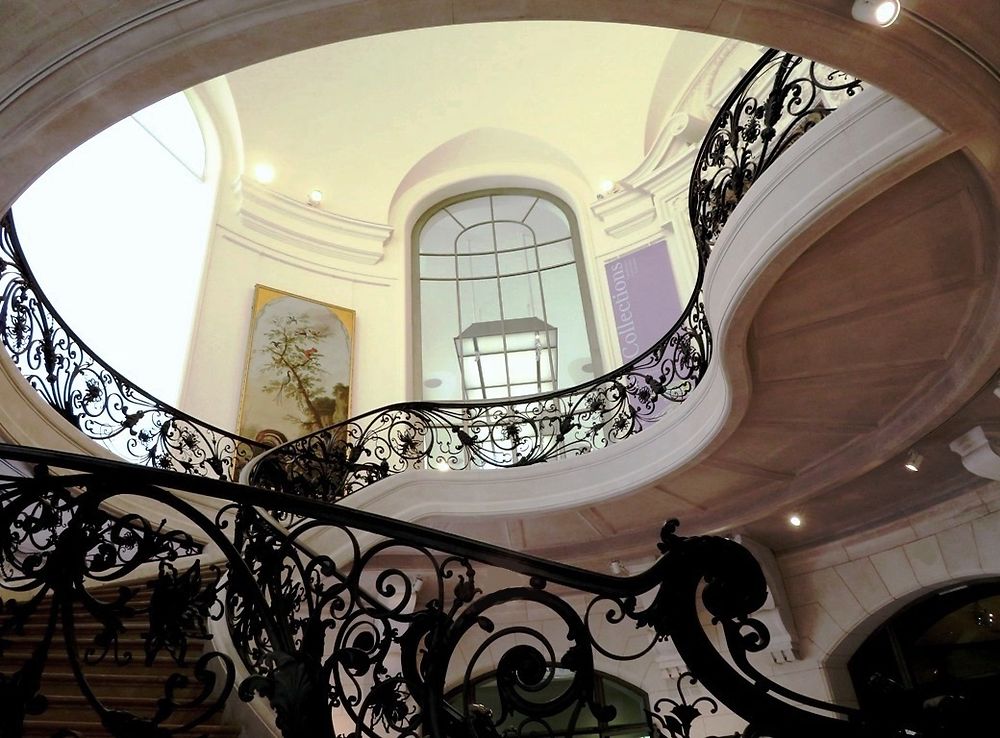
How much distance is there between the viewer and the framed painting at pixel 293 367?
995 cm

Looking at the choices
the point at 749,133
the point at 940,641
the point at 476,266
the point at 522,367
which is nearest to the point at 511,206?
the point at 476,266

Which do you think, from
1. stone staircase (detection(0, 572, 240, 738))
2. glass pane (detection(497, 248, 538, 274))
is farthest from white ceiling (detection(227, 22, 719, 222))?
stone staircase (detection(0, 572, 240, 738))

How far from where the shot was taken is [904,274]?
13.2ft

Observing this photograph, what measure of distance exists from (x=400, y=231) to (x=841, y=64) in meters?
10.00

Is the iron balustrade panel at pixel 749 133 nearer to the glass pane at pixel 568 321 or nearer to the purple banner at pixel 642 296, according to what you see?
the purple banner at pixel 642 296

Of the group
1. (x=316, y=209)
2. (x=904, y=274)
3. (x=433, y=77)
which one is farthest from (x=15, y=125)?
(x=433, y=77)

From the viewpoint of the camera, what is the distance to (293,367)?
10.5m

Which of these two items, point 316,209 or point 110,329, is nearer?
point 110,329

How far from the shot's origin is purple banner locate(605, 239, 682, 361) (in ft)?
33.8

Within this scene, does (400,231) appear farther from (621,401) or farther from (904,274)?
(904,274)

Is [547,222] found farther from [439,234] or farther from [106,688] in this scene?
[106,688]

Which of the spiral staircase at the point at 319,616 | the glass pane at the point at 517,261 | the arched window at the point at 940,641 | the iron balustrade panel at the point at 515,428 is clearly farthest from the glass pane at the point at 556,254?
the spiral staircase at the point at 319,616

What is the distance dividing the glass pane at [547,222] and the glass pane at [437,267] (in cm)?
145

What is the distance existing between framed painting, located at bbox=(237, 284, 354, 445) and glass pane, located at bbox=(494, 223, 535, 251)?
2877mm
